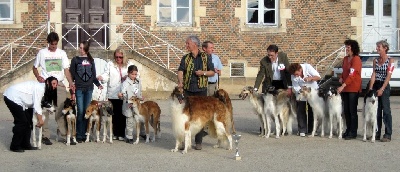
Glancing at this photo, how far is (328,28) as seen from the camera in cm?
2386

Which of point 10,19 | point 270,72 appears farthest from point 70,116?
point 10,19

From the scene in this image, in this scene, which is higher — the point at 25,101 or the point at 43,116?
the point at 25,101

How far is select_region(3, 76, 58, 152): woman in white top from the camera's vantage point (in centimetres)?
1116

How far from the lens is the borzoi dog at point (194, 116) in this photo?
36.7ft

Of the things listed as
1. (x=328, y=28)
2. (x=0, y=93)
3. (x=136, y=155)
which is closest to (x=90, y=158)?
(x=136, y=155)

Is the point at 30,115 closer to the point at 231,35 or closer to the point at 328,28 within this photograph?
the point at 231,35

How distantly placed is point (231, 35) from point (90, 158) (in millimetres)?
13162

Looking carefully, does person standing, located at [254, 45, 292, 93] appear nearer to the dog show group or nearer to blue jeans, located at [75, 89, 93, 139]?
the dog show group

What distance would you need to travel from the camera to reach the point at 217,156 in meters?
11.0

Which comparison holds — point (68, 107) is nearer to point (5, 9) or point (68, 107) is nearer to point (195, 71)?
point (195, 71)

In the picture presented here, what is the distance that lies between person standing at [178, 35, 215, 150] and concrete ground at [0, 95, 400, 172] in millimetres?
927

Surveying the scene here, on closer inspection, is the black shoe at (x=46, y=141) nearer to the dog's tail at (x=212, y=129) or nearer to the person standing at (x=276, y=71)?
the dog's tail at (x=212, y=129)

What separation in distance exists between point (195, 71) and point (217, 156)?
4.93 ft

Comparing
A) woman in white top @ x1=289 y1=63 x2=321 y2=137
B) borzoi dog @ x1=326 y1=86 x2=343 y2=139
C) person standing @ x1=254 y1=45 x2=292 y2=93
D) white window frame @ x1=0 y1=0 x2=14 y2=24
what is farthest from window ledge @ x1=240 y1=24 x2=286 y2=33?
borzoi dog @ x1=326 y1=86 x2=343 y2=139
